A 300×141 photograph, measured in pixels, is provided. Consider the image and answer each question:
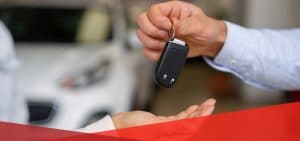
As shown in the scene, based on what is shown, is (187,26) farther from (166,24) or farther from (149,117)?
(149,117)

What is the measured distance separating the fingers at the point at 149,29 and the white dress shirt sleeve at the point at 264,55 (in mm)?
223

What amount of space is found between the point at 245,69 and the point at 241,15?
5311 mm

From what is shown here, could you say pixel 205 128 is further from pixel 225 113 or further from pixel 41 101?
pixel 41 101

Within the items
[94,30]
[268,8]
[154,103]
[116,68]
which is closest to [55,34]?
[94,30]

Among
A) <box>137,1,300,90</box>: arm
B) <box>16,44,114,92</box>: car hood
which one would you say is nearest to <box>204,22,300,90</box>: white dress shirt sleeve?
<box>137,1,300,90</box>: arm

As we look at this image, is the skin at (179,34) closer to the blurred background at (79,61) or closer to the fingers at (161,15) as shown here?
the fingers at (161,15)

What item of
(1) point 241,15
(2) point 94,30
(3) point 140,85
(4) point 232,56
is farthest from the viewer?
(1) point 241,15

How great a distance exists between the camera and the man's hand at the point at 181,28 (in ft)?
3.93

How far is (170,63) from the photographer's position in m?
0.95

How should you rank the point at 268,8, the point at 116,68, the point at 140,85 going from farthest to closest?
the point at 268,8 → the point at 140,85 → the point at 116,68

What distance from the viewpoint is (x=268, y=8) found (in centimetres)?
606

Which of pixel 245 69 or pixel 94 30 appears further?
pixel 94 30

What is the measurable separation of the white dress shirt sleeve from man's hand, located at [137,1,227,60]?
0.03 m

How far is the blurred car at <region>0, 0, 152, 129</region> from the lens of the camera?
3.30 m
